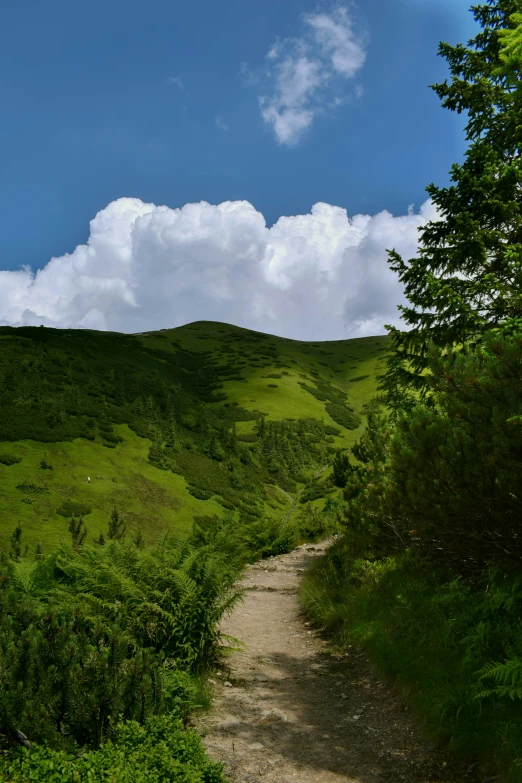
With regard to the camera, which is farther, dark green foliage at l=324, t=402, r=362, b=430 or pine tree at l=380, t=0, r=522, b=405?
dark green foliage at l=324, t=402, r=362, b=430

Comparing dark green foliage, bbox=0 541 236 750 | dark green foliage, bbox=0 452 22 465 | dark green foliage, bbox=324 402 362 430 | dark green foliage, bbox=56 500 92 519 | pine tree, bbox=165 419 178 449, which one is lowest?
dark green foliage, bbox=56 500 92 519

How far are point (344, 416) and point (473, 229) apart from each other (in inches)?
2144

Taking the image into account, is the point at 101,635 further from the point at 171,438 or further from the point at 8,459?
the point at 171,438

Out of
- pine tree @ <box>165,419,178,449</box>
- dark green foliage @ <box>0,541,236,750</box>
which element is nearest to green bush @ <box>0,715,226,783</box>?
dark green foliage @ <box>0,541,236,750</box>

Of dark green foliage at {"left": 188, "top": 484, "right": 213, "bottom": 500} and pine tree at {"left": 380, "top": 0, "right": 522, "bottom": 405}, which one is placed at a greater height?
pine tree at {"left": 380, "top": 0, "right": 522, "bottom": 405}

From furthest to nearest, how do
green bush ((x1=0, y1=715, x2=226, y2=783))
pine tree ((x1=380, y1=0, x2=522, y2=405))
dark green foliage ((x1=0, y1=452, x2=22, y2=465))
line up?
dark green foliage ((x1=0, y1=452, x2=22, y2=465)), pine tree ((x1=380, y1=0, x2=522, y2=405)), green bush ((x1=0, y1=715, x2=226, y2=783))

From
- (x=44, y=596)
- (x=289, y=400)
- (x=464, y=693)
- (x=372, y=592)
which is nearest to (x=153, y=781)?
(x=464, y=693)

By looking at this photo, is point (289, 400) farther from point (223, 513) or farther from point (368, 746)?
point (368, 746)

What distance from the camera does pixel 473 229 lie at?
1071 cm

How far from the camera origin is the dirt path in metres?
4.93

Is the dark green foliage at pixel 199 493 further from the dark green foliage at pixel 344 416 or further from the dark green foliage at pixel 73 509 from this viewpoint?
the dark green foliage at pixel 344 416

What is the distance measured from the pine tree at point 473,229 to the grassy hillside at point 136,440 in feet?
50.0

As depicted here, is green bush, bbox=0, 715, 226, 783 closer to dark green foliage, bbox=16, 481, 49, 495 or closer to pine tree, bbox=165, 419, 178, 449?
dark green foliage, bbox=16, 481, 49, 495

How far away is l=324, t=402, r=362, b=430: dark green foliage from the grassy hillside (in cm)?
25
